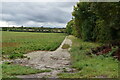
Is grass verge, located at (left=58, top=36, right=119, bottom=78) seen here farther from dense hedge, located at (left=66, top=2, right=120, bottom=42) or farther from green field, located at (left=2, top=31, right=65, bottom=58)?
green field, located at (left=2, top=31, right=65, bottom=58)

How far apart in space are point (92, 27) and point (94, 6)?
12.0 meters

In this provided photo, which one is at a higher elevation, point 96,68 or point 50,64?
point 96,68

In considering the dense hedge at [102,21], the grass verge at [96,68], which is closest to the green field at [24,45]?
the dense hedge at [102,21]

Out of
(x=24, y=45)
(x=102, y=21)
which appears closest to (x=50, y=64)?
(x=102, y=21)

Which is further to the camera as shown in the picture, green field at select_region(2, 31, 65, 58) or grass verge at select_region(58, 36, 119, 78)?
green field at select_region(2, 31, 65, 58)

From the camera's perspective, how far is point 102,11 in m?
10.5

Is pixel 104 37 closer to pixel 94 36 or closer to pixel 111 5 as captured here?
pixel 94 36

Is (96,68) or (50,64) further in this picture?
(50,64)

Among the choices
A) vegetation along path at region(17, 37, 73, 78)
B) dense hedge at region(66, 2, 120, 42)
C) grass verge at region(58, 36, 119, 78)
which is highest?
dense hedge at region(66, 2, 120, 42)

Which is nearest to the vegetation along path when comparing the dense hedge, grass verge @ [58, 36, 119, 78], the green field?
grass verge @ [58, 36, 119, 78]

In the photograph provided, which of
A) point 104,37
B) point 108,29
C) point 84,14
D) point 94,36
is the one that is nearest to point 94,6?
point 108,29

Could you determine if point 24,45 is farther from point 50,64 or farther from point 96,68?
point 96,68

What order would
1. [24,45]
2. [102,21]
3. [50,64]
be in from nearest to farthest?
1. [50,64]
2. [102,21]
3. [24,45]

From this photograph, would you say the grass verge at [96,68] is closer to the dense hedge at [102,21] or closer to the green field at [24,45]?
the dense hedge at [102,21]
